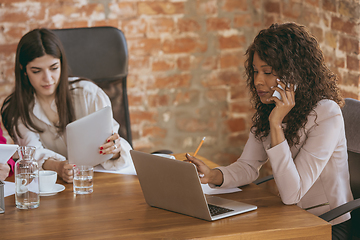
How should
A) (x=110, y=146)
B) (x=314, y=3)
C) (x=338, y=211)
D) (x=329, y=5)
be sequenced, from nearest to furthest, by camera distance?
(x=338, y=211) < (x=110, y=146) < (x=329, y=5) < (x=314, y=3)

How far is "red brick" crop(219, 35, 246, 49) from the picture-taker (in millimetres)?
2801

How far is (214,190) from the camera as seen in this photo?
4.54ft

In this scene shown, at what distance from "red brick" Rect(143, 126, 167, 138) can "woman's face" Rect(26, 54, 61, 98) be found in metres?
0.92

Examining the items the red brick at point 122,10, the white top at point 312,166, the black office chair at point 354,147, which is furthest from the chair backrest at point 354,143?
the red brick at point 122,10

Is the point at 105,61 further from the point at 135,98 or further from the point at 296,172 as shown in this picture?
the point at 296,172

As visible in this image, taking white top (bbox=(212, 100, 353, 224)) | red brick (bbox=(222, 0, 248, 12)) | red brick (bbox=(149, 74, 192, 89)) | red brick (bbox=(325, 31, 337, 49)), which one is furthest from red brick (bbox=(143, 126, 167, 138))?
white top (bbox=(212, 100, 353, 224))

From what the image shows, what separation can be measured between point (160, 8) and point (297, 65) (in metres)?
1.48

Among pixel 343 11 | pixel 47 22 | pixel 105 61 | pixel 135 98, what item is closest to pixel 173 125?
pixel 135 98

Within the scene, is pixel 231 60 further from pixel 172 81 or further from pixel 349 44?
pixel 349 44

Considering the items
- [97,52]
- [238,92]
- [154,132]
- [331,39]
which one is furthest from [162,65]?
[331,39]

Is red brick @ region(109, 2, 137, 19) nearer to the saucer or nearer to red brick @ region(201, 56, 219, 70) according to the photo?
red brick @ region(201, 56, 219, 70)

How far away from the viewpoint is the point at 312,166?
1.29 metres

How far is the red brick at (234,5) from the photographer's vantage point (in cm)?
278

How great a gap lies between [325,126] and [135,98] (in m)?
1.58
